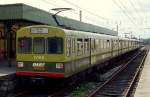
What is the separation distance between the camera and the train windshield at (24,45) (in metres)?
16.8

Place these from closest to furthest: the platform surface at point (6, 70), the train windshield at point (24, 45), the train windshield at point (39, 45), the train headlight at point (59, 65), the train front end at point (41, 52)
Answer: the train headlight at point (59, 65), the train front end at point (41, 52), the train windshield at point (39, 45), the train windshield at point (24, 45), the platform surface at point (6, 70)

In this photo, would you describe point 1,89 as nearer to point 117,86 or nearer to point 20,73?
point 20,73

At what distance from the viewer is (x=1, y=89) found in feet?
52.9

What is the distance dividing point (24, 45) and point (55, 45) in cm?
145

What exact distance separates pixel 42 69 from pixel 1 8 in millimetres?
8462

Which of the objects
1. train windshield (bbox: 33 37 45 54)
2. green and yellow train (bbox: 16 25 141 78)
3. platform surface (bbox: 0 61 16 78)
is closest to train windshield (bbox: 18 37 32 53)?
green and yellow train (bbox: 16 25 141 78)

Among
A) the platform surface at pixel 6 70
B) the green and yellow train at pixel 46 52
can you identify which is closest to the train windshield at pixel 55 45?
the green and yellow train at pixel 46 52

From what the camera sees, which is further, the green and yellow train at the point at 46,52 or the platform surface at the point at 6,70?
the platform surface at the point at 6,70

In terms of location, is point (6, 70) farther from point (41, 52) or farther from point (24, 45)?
point (41, 52)

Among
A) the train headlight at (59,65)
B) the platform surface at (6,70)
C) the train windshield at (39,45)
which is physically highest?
the train windshield at (39,45)

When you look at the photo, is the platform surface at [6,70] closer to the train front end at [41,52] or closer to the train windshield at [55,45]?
the train front end at [41,52]

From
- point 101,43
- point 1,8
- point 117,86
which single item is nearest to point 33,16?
point 1,8

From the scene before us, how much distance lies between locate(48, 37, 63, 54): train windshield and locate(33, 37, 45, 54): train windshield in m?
0.31

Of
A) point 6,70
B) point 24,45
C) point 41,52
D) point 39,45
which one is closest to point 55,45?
point 41,52
